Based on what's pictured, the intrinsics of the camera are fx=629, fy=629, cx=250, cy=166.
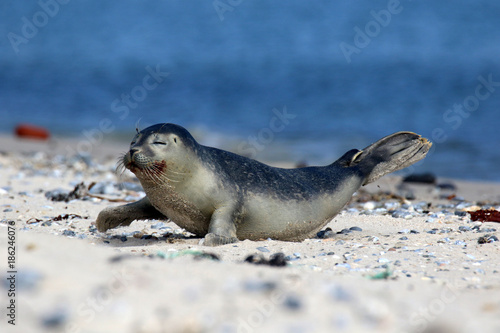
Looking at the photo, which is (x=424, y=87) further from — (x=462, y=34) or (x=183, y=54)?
(x=183, y=54)

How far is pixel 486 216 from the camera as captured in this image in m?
5.56

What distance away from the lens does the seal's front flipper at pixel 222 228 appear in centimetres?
422

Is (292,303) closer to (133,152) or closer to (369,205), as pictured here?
(133,152)

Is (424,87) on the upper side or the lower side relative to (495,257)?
upper

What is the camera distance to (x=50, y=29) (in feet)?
132

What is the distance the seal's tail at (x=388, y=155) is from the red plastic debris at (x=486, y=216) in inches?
27.7

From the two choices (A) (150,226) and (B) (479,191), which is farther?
(B) (479,191)

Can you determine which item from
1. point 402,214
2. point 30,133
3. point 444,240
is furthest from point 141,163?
point 30,133

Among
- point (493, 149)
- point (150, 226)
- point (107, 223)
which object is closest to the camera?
point (107, 223)

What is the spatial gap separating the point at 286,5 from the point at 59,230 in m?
31.7

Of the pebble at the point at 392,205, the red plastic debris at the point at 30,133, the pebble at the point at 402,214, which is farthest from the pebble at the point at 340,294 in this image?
the red plastic debris at the point at 30,133

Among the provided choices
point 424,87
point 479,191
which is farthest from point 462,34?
point 479,191

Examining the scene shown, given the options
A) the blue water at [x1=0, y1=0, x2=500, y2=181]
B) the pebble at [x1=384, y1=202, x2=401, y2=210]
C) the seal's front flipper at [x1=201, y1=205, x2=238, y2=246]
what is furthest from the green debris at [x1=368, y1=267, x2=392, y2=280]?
the blue water at [x1=0, y1=0, x2=500, y2=181]

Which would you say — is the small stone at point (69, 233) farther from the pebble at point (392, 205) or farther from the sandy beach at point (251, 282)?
the pebble at point (392, 205)
